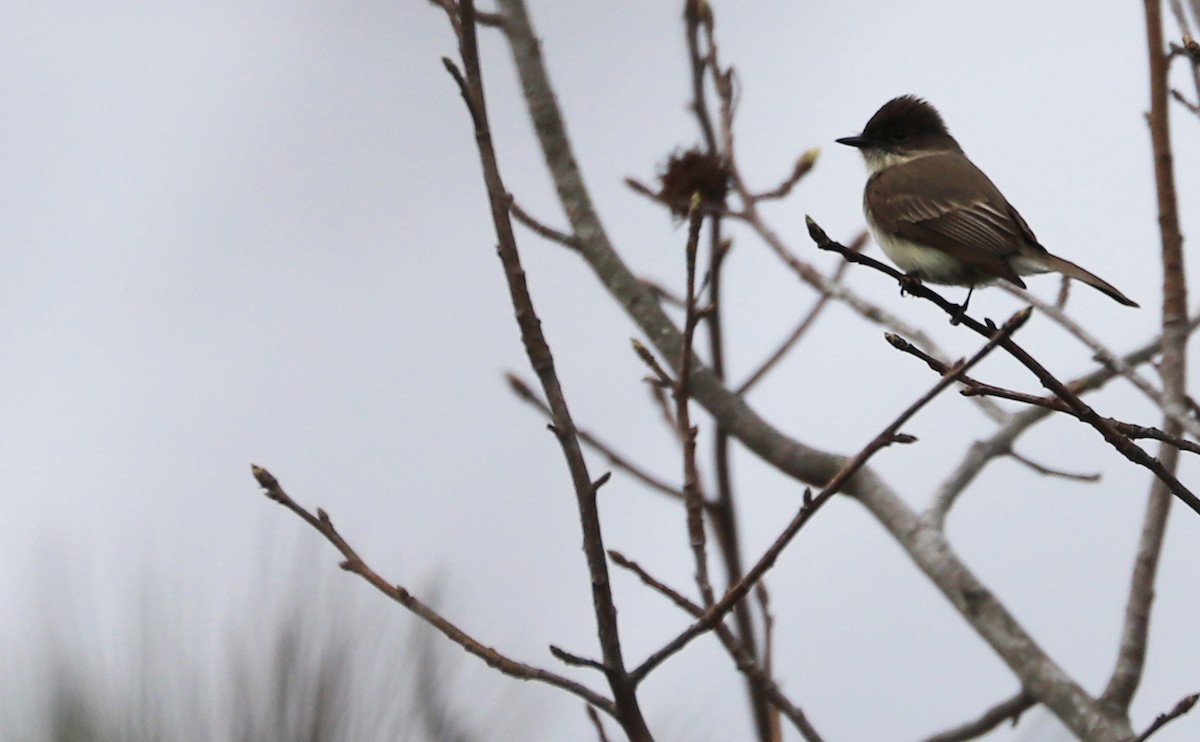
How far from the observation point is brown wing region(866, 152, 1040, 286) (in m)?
3.71

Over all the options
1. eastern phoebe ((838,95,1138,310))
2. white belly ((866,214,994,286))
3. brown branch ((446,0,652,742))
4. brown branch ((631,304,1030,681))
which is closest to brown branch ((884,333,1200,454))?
brown branch ((631,304,1030,681))

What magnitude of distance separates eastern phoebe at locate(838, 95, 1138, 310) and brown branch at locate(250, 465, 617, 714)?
1.77 meters

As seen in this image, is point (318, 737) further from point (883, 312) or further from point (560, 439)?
point (883, 312)

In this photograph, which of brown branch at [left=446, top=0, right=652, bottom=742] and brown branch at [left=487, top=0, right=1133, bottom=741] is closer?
brown branch at [left=446, top=0, right=652, bottom=742]

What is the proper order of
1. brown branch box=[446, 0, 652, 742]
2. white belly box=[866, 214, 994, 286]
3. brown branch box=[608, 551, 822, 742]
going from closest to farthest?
brown branch box=[446, 0, 652, 742], brown branch box=[608, 551, 822, 742], white belly box=[866, 214, 994, 286]

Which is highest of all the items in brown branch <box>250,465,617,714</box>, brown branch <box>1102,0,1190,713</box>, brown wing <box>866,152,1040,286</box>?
brown wing <box>866,152,1040,286</box>

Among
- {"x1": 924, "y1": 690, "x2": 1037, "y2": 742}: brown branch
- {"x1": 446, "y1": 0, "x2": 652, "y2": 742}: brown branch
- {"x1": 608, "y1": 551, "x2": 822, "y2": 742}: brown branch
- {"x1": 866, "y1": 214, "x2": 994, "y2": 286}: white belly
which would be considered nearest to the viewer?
{"x1": 446, "y1": 0, "x2": 652, "y2": 742}: brown branch

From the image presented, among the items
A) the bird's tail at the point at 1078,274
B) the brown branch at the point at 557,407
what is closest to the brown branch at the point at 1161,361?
the bird's tail at the point at 1078,274

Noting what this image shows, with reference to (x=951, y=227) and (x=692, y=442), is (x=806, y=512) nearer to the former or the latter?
(x=692, y=442)

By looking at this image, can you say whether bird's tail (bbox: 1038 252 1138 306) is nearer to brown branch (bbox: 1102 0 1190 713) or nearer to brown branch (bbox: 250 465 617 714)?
brown branch (bbox: 1102 0 1190 713)

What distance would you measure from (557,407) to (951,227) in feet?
7.08

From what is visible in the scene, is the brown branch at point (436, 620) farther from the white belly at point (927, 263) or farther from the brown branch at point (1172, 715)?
the white belly at point (927, 263)

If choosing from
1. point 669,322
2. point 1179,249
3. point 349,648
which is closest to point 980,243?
→ point 1179,249

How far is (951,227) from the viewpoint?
382cm
